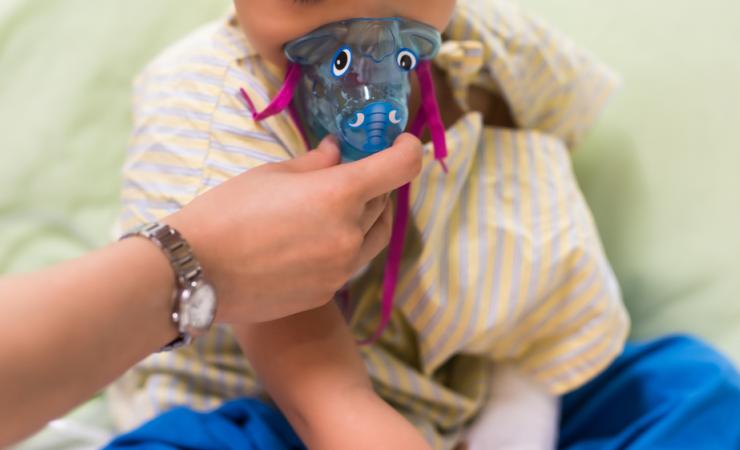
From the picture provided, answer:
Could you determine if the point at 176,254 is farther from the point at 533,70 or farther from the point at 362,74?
the point at 533,70

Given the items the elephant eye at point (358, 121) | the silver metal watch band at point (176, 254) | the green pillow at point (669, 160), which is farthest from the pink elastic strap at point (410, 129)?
the green pillow at point (669, 160)

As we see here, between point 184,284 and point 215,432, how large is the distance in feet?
0.93

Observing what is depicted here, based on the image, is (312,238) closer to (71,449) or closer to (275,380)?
(275,380)

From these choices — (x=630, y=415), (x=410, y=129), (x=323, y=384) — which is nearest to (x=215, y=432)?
(x=323, y=384)

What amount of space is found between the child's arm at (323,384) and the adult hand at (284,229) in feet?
0.34

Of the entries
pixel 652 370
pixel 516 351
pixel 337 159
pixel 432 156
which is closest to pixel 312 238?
pixel 337 159

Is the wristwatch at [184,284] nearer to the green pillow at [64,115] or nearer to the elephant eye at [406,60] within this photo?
the elephant eye at [406,60]

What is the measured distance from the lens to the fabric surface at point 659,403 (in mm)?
877

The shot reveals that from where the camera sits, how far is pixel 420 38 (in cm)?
76

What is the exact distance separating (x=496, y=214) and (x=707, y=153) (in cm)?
35

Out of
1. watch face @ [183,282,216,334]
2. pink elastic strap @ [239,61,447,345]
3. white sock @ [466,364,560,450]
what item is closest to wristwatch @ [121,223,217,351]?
watch face @ [183,282,216,334]

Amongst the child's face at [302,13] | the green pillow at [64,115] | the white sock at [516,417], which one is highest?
the child's face at [302,13]

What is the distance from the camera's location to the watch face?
22.7 inches

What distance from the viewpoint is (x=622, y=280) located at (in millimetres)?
1112
